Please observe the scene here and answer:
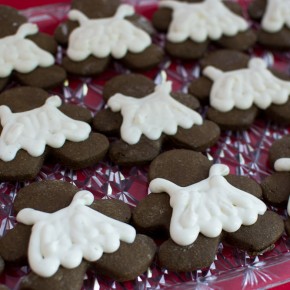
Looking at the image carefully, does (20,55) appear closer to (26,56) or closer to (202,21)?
(26,56)

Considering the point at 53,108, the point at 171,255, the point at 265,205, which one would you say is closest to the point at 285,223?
the point at 265,205

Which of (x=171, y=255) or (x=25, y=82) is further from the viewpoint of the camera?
(x=25, y=82)

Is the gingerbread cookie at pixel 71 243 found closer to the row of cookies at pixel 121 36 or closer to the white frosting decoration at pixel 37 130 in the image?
the white frosting decoration at pixel 37 130

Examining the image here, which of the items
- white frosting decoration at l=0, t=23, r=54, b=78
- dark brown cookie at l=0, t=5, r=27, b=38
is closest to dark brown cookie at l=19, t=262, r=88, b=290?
white frosting decoration at l=0, t=23, r=54, b=78

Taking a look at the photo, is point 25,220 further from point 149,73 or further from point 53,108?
point 149,73

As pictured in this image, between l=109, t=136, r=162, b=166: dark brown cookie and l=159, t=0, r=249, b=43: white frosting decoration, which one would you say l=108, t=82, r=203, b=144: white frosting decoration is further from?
l=159, t=0, r=249, b=43: white frosting decoration

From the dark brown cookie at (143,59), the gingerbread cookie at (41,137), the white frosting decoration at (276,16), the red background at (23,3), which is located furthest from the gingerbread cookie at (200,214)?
the red background at (23,3)
